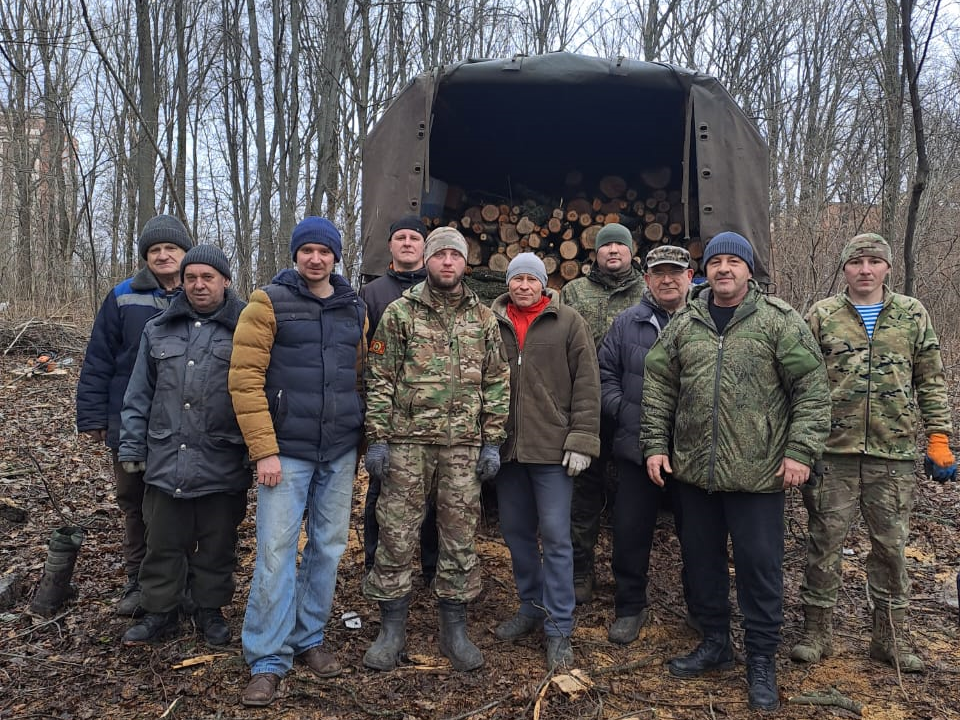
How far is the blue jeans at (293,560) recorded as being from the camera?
319 cm

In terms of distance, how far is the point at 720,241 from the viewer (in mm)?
3293

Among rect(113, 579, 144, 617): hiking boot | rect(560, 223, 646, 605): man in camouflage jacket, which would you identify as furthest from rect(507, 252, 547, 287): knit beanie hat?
rect(113, 579, 144, 617): hiking boot

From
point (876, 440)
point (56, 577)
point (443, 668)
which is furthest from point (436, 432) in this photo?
point (56, 577)

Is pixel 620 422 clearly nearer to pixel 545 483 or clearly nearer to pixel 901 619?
pixel 545 483

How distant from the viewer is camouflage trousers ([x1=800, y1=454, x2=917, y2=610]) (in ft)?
11.5

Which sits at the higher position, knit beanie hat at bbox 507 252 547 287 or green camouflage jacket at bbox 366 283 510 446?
knit beanie hat at bbox 507 252 547 287

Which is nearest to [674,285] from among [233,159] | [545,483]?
[545,483]

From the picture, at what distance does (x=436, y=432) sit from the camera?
338 centimetres

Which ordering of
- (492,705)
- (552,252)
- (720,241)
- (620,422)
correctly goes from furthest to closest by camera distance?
(552,252) → (620,422) → (720,241) → (492,705)

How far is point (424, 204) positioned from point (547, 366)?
8.87 ft

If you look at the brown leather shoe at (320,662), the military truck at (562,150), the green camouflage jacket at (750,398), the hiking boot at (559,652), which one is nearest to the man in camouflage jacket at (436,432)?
the brown leather shoe at (320,662)

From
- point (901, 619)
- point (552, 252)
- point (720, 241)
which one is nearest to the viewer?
point (720, 241)

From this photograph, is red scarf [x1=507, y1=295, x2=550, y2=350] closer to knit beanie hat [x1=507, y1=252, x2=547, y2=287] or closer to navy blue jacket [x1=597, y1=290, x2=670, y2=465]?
knit beanie hat [x1=507, y1=252, x2=547, y2=287]

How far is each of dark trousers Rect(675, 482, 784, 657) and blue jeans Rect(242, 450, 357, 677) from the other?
68.5 inches
